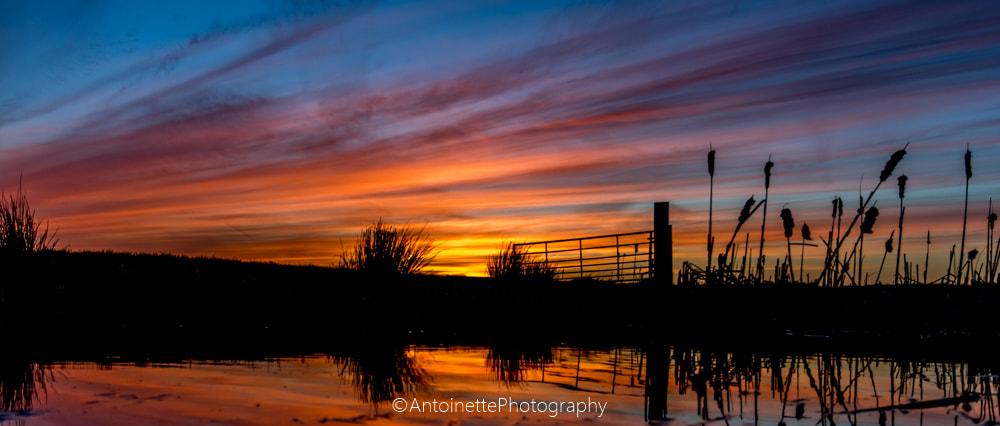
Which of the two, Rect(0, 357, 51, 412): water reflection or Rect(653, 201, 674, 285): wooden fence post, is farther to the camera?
Rect(653, 201, 674, 285): wooden fence post

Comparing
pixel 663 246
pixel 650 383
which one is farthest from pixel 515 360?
pixel 663 246

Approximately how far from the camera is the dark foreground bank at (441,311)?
1101 cm

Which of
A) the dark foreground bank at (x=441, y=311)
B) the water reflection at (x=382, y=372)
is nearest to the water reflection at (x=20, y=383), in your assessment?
the water reflection at (x=382, y=372)

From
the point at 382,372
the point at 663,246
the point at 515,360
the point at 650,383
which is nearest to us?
the point at 650,383

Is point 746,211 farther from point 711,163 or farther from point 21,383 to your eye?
point 21,383

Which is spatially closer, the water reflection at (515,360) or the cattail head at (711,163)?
the water reflection at (515,360)

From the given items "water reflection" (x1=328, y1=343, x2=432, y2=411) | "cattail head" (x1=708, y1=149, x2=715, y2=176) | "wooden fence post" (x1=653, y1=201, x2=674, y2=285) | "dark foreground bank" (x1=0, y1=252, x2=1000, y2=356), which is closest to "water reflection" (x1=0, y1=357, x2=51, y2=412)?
"water reflection" (x1=328, y1=343, x2=432, y2=411)

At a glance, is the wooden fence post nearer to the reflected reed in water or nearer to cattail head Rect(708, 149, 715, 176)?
cattail head Rect(708, 149, 715, 176)

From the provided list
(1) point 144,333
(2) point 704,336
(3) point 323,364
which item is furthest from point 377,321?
(3) point 323,364

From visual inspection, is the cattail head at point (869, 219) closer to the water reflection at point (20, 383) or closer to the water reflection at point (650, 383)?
the water reflection at point (650, 383)

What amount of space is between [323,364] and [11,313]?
7.61 metres

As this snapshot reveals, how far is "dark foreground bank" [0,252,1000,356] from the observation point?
11.0 meters

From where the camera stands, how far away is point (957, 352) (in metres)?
10.2

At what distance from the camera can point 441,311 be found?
14383 mm
